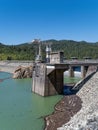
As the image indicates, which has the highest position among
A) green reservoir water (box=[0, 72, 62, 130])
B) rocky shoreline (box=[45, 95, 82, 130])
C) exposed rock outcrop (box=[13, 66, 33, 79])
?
exposed rock outcrop (box=[13, 66, 33, 79])

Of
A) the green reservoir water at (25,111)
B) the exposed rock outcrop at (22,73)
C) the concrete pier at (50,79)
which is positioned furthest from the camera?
the exposed rock outcrop at (22,73)

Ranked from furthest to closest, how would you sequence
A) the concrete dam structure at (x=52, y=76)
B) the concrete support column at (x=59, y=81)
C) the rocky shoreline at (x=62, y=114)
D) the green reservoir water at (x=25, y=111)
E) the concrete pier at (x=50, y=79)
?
the concrete support column at (x=59, y=81) → the concrete pier at (x=50, y=79) → the concrete dam structure at (x=52, y=76) → the green reservoir water at (x=25, y=111) → the rocky shoreline at (x=62, y=114)

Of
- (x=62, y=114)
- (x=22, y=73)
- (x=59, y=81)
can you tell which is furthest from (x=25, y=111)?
(x=22, y=73)

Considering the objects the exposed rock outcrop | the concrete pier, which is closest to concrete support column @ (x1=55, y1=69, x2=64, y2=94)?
the concrete pier

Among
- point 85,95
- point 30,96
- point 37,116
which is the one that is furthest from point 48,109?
point 30,96

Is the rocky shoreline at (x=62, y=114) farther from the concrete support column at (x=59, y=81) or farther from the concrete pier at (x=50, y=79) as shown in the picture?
the concrete support column at (x=59, y=81)

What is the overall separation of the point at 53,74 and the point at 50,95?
10.0 feet

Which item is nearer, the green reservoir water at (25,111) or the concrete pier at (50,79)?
the green reservoir water at (25,111)

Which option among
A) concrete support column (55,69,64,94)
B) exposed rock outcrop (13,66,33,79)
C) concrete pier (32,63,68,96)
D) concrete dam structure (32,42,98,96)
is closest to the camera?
concrete dam structure (32,42,98,96)

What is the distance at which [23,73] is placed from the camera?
6122 cm

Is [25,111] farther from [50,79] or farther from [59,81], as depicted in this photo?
[59,81]

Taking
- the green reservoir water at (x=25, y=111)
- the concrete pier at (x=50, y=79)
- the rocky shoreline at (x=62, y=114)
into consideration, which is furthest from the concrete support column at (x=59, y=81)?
the rocky shoreline at (x=62, y=114)

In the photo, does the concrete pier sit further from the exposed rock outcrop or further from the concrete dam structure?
the exposed rock outcrop

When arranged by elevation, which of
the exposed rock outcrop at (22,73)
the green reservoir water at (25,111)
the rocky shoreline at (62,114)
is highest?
A: the exposed rock outcrop at (22,73)
